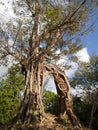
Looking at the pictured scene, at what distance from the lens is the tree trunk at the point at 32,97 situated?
561 inches

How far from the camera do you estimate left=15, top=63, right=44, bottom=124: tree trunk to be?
14242 mm

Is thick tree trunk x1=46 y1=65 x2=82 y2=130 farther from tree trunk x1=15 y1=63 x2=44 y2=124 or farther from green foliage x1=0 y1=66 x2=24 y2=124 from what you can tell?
green foliage x1=0 y1=66 x2=24 y2=124

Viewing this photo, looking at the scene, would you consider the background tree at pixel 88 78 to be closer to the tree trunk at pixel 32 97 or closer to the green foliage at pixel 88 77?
the green foliage at pixel 88 77

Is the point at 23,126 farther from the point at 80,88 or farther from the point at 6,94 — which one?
the point at 6,94

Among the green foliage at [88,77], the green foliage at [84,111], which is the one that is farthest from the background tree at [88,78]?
the green foliage at [84,111]

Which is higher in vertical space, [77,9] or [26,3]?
[26,3]

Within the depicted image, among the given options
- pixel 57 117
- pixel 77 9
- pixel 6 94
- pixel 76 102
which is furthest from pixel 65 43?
pixel 6 94

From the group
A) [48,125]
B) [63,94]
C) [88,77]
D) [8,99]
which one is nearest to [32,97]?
[48,125]

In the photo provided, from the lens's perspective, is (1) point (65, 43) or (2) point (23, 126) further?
(1) point (65, 43)

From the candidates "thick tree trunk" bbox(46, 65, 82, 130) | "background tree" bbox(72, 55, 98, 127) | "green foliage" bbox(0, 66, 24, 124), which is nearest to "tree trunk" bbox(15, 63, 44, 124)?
"thick tree trunk" bbox(46, 65, 82, 130)

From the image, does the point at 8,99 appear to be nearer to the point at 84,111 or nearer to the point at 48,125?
the point at 84,111

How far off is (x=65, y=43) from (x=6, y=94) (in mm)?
19172

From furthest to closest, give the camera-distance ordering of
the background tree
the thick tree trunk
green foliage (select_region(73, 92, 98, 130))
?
1. the background tree
2. green foliage (select_region(73, 92, 98, 130))
3. the thick tree trunk

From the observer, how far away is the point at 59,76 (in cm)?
1673
